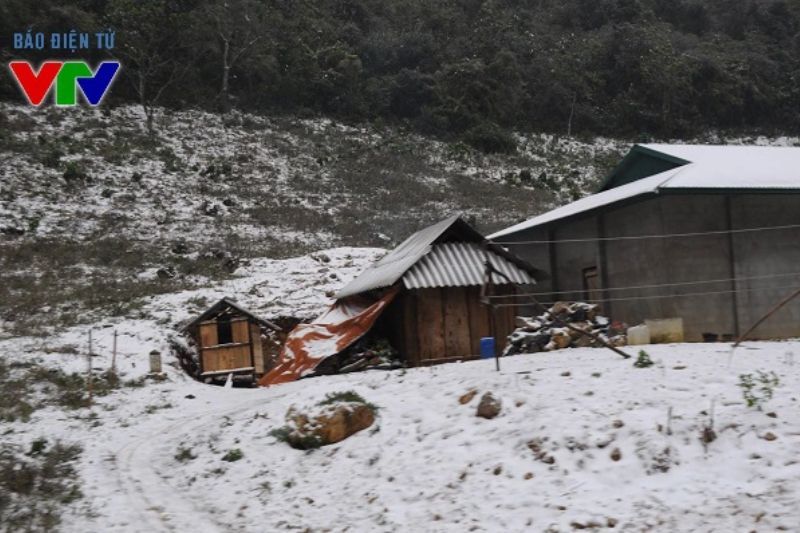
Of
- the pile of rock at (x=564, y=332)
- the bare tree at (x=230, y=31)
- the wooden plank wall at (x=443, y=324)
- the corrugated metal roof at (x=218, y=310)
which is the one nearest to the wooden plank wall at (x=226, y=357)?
the corrugated metal roof at (x=218, y=310)

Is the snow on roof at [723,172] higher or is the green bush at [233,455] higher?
the snow on roof at [723,172]

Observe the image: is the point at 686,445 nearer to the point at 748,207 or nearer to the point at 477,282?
the point at 477,282

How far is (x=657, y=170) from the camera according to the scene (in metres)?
20.8

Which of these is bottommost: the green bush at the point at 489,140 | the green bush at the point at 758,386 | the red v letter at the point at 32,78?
the green bush at the point at 758,386

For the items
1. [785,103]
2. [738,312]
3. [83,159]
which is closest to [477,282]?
[738,312]

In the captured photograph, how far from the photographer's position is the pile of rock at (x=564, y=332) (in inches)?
593

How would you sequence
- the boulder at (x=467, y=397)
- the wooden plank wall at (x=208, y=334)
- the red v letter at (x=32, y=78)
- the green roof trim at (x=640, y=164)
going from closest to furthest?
1. the boulder at (x=467, y=397)
2. the green roof trim at (x=640, y=164)
3. the wooden plank wall at (x=208, y=334)
4. the red v letter at (x=32, y=78)

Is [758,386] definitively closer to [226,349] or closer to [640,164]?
[640,164]

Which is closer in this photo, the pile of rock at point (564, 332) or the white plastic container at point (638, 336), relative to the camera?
the white plastic container at point (638, 336)

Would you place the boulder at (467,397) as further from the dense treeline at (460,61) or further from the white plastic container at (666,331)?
the dense treeline at (460,61)

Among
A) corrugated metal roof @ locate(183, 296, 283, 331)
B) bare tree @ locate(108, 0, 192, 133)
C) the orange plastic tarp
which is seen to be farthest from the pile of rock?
bare tree @ locate(108, 0, 192, 133)

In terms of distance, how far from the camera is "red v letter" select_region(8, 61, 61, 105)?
44.6 metres

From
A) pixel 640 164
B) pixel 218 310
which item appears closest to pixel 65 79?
pixel 218 310

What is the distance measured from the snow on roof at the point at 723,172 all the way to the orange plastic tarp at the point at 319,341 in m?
6.59
